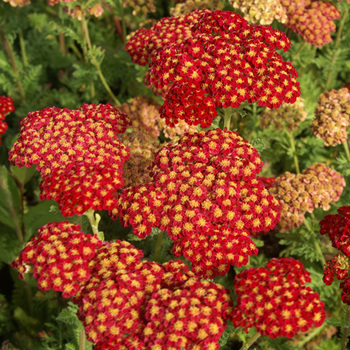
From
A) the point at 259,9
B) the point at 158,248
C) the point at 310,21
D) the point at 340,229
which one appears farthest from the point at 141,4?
the point at 340,229

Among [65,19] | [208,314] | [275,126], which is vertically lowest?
[275,126]

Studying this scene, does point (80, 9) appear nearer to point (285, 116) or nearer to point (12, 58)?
point (12, 58)

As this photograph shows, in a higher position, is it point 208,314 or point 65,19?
point 65,19

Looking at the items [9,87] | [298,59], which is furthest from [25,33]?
[298,59]

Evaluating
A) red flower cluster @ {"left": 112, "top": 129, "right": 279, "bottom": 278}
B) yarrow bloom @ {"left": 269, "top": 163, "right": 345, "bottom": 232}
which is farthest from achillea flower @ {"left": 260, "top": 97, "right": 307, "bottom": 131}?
red flower cluster @ {"left": 112, "top": 129, "right": 279, "bottom": 278}

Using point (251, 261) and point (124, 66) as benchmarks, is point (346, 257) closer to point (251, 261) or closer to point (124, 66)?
point (251, 261)

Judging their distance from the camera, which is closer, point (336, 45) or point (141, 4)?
point (141, 4)

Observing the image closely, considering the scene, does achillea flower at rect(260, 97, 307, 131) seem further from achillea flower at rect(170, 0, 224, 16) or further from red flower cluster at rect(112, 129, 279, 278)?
red flower cluster at rect(112, 129, 279, 278)
